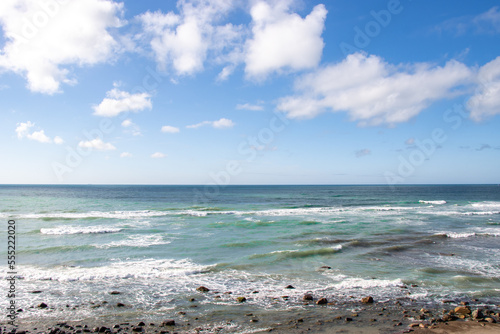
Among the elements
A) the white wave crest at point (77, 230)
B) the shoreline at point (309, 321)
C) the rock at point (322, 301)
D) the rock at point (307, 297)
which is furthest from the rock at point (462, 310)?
the white wave crest at point (77, 230)

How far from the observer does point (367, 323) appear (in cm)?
819

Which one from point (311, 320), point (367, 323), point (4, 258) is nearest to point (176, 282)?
point (311, 320)

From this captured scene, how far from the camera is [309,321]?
8.32 metres

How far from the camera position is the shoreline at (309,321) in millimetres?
7789

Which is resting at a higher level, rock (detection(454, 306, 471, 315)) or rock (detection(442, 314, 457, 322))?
rock (detection(454, 306, 471, 315))

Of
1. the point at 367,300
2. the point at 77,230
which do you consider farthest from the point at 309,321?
the point at 77,230

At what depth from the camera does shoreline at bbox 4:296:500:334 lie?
7.79m

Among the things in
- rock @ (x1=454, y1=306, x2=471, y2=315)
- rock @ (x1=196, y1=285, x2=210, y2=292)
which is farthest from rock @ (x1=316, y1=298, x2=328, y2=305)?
rock @ (x1=196, y1=285, x2=210, y2=292)

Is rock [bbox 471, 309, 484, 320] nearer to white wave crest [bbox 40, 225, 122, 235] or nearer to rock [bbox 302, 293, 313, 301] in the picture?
rock [bbox 302, 293, 313, 301]

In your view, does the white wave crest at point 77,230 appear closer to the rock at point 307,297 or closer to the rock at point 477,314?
the rock at point 307,297

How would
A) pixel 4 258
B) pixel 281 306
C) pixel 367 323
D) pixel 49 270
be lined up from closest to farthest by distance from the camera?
pixel 367 323
pixel 281 306
pixel 49 270
pixel 4 258

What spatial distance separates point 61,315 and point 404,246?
1838 cm

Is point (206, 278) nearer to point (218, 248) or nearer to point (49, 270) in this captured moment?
point (218, 248)

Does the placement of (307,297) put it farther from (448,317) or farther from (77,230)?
(77,230)
